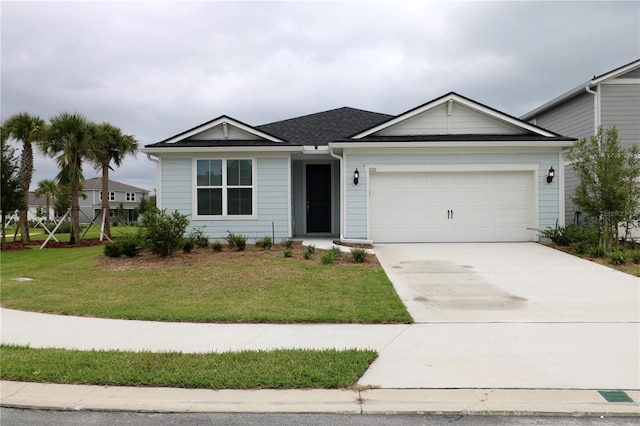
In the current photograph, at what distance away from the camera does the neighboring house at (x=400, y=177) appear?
13.5 metres

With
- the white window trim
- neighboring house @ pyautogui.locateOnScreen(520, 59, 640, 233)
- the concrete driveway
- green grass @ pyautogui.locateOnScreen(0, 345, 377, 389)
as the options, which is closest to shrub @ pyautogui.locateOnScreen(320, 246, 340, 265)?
the concrete driveway

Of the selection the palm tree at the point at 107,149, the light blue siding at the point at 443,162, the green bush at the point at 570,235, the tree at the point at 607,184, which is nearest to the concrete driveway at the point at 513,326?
the green bush at the point at 570,235

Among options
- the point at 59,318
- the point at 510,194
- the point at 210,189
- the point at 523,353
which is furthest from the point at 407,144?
the point at 59,318

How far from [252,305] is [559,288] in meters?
5.62

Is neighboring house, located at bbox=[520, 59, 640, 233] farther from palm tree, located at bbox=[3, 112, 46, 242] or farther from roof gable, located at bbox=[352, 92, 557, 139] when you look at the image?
palm tree, located at bbox=[3, 112, 46, 242]

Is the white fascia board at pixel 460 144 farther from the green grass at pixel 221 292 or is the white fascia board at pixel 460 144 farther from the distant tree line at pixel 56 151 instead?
the distant tree line at pixel 56 151

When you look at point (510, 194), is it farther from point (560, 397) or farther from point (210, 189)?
point (560, 397)

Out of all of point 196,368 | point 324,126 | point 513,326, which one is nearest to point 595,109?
point 324,126

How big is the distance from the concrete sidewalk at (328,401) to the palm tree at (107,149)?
17663 millimetres

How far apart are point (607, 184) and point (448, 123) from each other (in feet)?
15.7

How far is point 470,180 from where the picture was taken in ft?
45.2

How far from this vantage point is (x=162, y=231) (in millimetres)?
11570

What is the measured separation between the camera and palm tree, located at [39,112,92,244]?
59.7 feet

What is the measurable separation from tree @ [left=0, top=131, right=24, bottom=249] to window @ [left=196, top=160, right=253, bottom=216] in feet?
28.6
